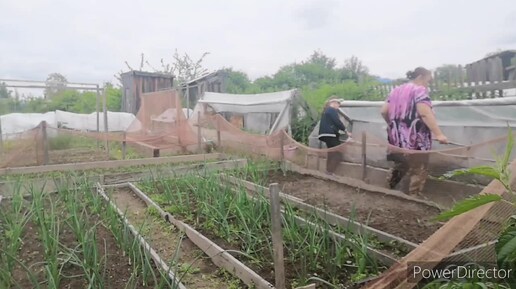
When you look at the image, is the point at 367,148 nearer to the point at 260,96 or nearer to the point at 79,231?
the point at 79,231

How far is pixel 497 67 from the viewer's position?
473 centimetres

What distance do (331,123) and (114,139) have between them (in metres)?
4.61

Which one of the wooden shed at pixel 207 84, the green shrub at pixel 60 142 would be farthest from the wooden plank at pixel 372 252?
the wooden shed at pixel 207 84

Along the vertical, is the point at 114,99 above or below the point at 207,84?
below

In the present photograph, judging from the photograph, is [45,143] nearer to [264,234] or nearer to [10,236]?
[10,236]

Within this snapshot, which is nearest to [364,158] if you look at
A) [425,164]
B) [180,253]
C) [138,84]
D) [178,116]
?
[425,164]

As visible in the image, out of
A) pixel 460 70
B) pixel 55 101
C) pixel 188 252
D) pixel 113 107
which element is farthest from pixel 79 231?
pixel 113 107

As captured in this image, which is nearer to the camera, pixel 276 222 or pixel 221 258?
pixel 276 222

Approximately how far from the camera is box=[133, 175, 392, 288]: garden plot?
250 cm

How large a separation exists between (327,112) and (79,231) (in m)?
4.38

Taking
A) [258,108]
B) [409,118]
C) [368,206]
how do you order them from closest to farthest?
[368,206] < [409,118] < [258,108]

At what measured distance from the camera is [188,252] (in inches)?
124

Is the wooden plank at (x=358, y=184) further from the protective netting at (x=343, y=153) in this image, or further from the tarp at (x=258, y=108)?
the tarp at (x=258, y=108)

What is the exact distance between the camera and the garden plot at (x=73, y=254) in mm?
2250
